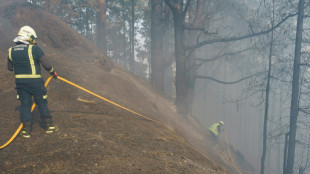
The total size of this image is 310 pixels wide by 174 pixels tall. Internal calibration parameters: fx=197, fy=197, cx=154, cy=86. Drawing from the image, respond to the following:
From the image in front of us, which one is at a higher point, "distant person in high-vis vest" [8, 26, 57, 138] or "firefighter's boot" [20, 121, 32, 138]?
"distant person in high-vis vest" [8, 26, 57, 138]

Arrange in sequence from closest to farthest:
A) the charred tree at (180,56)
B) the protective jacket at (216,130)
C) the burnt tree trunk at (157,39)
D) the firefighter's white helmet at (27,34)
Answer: the firefighter's white helmet at (27,34), the charred tree at (180,56), the protective jacket at (216,130), the burnt tree trunk at (157,39)

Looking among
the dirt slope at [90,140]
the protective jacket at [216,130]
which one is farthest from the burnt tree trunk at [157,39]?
the dirt slope at [90,140]

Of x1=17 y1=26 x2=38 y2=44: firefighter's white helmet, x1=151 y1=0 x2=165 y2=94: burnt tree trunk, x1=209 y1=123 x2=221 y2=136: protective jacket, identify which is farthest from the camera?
x1=151 y1=0 x2=165 y2=94: burnt tree trunk

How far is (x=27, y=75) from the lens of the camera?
4.34 metres

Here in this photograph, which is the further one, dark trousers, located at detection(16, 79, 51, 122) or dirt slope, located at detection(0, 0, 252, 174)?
dark trousers, located at detection(16, 79, 51, 122)

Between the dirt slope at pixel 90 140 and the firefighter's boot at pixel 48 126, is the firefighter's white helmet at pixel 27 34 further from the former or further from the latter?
the dirt slope at pixel 90 140

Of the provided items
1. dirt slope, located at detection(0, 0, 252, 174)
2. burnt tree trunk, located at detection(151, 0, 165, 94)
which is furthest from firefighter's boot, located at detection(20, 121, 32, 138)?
burnt tree trunk, located at detection(151, 0, 165, 94)

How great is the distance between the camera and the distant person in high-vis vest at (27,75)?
14.1 ft

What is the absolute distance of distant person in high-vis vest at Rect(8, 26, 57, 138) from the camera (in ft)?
14.1

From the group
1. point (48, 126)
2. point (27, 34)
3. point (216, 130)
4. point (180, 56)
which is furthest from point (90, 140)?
point (216, 130)

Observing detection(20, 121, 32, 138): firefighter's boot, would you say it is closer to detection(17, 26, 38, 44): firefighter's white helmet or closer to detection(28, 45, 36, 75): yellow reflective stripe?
detection(28, 45, 36, 75): yellow reflective stripe

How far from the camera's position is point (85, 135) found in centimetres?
441

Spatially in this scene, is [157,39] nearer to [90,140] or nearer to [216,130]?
[216,130]

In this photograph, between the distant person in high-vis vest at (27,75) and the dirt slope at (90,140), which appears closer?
the dirt slope at (90,140)
